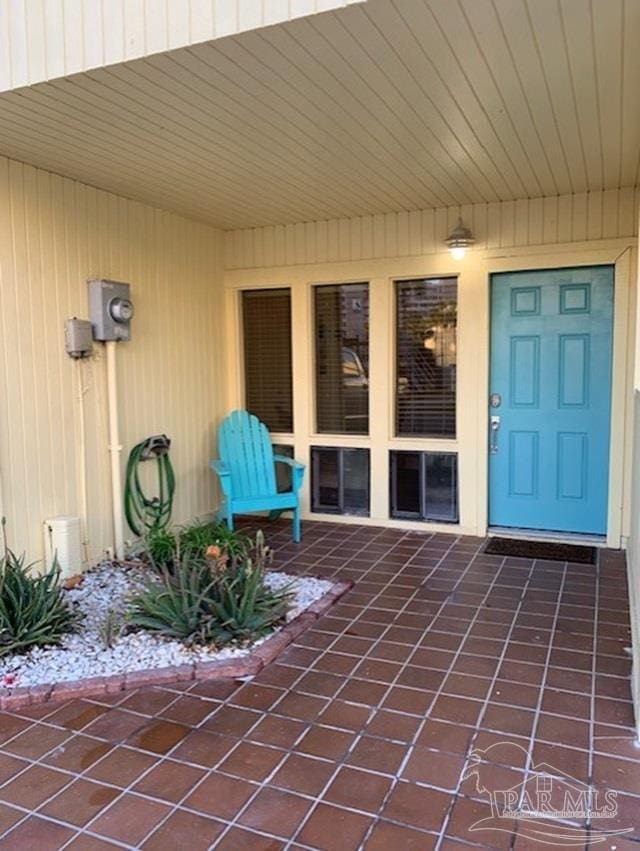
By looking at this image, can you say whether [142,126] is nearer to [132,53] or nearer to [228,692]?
[132,53]

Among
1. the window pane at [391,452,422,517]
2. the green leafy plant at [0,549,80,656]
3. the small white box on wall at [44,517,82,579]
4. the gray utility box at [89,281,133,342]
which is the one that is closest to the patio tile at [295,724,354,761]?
the green leafy plant at [0,549,80,656]

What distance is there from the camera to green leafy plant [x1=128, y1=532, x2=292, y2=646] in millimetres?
2973

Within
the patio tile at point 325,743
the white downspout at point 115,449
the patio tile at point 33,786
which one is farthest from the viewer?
the white downspout at point 115,449

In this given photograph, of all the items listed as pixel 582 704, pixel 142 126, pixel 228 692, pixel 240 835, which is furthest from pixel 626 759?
pixel 142 126

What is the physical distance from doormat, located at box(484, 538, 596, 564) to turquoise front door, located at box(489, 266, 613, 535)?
185 mm

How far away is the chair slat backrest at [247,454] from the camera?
15.9 ft

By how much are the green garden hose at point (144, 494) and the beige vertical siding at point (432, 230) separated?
1.76 meters

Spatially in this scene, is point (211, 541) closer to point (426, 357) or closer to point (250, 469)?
point (250, 469)

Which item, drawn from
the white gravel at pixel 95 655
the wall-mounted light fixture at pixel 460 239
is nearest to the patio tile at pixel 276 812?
the white gravel at pixel 95 655

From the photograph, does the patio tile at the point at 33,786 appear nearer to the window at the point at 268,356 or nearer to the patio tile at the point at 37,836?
the patio tile at the point at 37,836

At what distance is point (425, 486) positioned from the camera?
5.01 metres

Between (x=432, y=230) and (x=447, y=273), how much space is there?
1.10 ft

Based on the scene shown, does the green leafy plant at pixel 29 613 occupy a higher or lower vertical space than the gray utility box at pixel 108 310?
lower

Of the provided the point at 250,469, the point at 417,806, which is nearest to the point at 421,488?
the point at 250,469
